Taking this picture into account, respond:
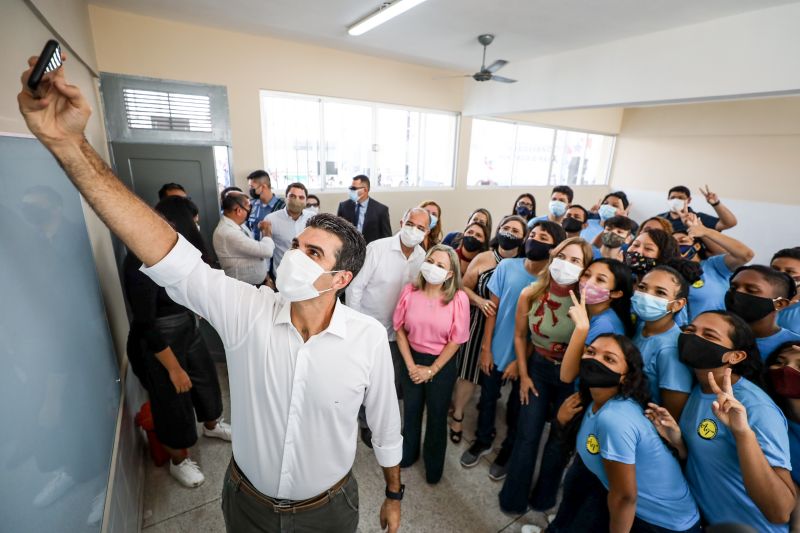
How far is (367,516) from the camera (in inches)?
86.0

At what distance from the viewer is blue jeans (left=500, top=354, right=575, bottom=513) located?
213 centimetres

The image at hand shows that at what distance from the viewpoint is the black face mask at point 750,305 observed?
191 cm

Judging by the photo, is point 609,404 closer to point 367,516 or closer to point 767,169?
point 367,516

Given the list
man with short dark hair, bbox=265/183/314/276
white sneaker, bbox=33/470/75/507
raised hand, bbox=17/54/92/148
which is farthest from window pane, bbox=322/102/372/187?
Answer: raised hand, bbox=17/54/92/148

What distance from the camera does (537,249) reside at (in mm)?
2361

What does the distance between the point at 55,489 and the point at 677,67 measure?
5.96 metres

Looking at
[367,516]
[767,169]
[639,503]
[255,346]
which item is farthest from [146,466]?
[767,169]

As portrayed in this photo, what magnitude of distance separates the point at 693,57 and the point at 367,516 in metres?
5.46

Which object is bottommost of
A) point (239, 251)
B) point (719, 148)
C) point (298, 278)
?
point (239, 251)

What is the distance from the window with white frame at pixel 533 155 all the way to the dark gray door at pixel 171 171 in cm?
476

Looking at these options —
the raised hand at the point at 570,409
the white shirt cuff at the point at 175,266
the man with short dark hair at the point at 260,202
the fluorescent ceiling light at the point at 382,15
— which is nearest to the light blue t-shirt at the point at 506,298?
the raised hand at the point at 570,409

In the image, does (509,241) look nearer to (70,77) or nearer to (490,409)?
(490,409)

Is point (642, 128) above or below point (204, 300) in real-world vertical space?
above

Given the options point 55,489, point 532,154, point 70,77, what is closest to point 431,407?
point 55,489
